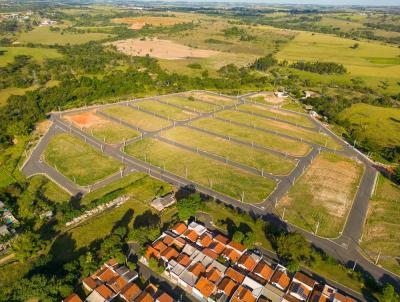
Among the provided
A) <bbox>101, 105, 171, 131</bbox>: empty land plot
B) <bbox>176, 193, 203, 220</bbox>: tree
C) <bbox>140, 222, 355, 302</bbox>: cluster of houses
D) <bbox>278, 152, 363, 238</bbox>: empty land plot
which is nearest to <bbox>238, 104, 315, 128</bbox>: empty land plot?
<bbox>278, 152, 363, 238</bbox>: empty land plot

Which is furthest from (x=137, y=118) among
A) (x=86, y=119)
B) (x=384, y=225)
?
(x=384, y=225)

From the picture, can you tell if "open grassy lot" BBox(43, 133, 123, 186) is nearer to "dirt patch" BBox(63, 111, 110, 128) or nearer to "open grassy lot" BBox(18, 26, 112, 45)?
"dirt patch" BBox(63, 111, 110, 128)

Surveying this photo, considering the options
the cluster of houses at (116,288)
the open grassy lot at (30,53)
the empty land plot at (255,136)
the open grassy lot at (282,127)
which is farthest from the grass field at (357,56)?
the cluster of houses at (116,288)

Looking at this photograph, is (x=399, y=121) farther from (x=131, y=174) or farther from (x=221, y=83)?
(x=131, y=174)

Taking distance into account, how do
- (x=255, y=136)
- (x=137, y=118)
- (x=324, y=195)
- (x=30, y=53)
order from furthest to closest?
(x=30, y=53) → (x=137, y=118) → (x=255, y=136) → (x=324, y=195)

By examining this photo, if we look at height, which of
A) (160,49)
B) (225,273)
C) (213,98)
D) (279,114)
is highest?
(225,273)

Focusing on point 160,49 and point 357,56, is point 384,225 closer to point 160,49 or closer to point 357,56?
point 357,56
